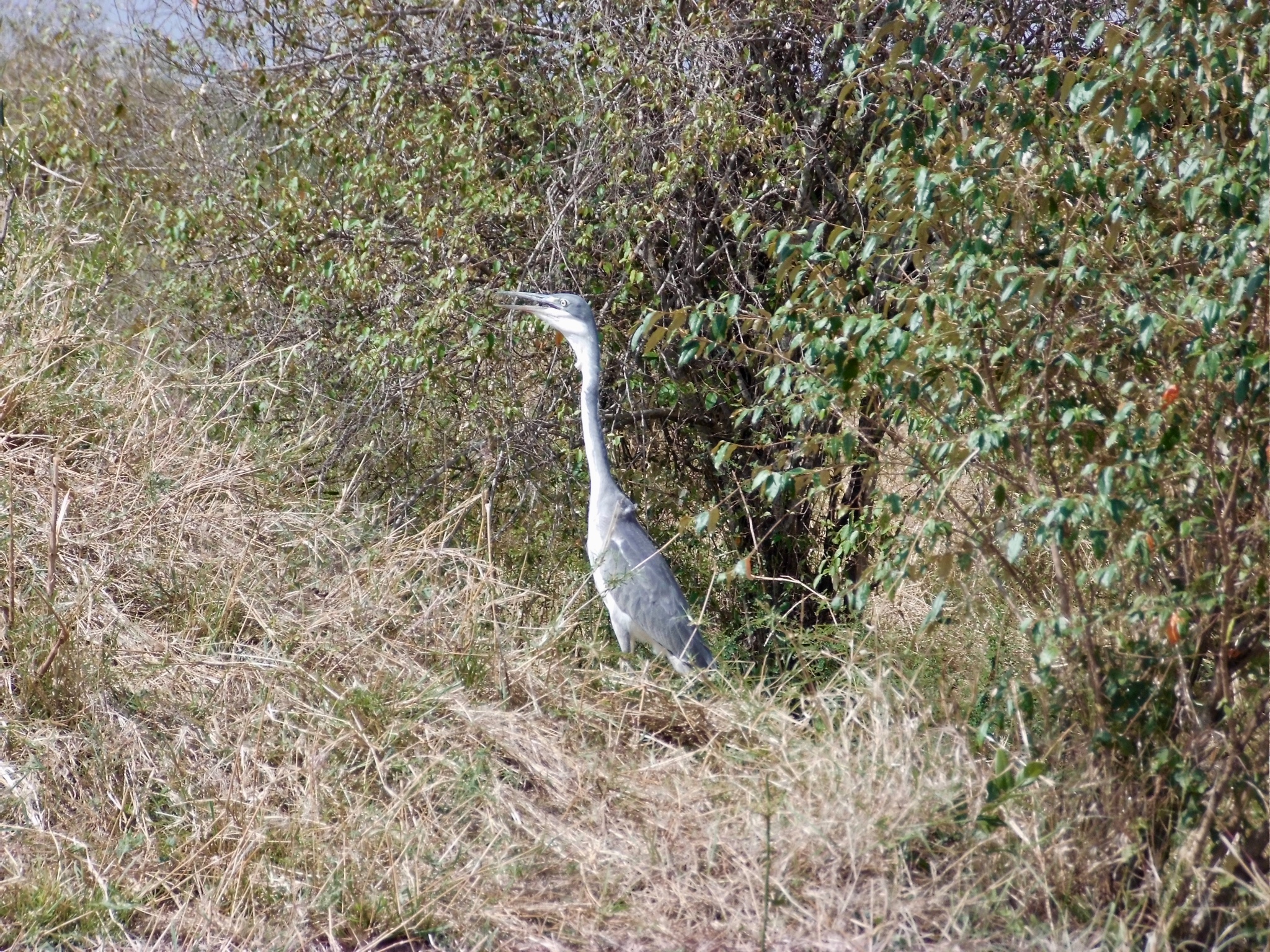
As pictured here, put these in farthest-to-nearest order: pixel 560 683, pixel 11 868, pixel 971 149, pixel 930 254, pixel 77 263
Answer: pixel 77 263, pixel 560 683, pixel 930 254, pixel 11 868, pixel 971 149

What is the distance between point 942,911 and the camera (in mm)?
3000

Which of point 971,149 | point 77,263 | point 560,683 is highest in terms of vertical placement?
point 971,149

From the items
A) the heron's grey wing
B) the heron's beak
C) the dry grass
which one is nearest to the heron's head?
the heron's beak

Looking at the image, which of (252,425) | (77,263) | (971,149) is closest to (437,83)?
(252,425)

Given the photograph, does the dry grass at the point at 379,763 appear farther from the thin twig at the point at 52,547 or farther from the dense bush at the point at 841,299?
the dense bush at the point at 841,299

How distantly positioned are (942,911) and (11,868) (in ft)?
7.40

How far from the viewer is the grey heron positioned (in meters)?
5.03

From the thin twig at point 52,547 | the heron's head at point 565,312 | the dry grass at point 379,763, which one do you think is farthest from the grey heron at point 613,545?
the thin twig at point 52,547

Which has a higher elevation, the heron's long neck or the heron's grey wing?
the heron's long neck

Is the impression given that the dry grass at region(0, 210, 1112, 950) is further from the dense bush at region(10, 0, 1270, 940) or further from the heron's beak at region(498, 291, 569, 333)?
the heron's beak at region(498, 291, 569, 333)

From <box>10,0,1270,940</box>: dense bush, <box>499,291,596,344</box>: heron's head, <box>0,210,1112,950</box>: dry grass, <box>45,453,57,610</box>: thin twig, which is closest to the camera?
<box>10,0,1270,940</box>: dense bush

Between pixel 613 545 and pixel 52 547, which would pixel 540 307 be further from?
pixel 52 547

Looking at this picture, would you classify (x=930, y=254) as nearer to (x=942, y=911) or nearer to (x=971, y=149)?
(x=971, y=149)

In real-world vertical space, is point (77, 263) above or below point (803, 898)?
above
